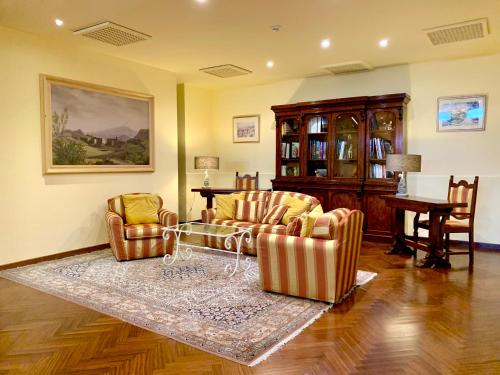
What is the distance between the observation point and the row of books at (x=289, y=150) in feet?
22.3

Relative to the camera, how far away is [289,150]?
22.5 ft

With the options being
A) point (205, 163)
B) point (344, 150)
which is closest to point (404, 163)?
point (344, 150)

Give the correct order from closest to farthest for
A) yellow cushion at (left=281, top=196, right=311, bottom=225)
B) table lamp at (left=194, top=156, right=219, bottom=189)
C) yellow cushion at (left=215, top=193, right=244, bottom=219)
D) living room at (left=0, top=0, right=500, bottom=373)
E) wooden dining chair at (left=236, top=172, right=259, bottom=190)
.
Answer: living room at (left=0, top=0, right=500, bottom=373) → yellow cushion at (left=281, top=196, right=311, bottom=225) → yellow cushion at (left=215, top=193, right=244, bottom=219) → table lamp at (left=194, top=156, right=219, bottom=189) → wooden dining chair at (left=236, top=172, right=259, bottom=190)

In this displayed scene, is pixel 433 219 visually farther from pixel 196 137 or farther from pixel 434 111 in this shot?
pixel 196 137

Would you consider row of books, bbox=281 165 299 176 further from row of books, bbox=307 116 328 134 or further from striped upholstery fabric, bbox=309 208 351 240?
striped upholstery fabric, bbox=309 208 351 240

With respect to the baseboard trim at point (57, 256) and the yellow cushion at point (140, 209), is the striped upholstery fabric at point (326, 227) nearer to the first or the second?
the yellow cushion at point (140, 209)

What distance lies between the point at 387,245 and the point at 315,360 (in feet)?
12.2

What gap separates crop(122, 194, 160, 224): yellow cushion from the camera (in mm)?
5203

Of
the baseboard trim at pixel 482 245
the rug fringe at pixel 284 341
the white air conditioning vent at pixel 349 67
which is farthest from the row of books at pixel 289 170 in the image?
the rug fringe at pixel 284 341

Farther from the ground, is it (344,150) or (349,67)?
(349,67)

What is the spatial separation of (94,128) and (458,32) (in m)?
4.72

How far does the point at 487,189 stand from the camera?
5.59m

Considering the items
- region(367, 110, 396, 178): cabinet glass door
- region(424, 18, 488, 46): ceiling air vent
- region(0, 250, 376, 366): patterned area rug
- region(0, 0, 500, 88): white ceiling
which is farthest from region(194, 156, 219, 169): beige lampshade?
region(424, 18, 488, 46): ceiling air vent

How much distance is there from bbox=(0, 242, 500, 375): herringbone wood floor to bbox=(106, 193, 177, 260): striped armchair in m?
1.17
